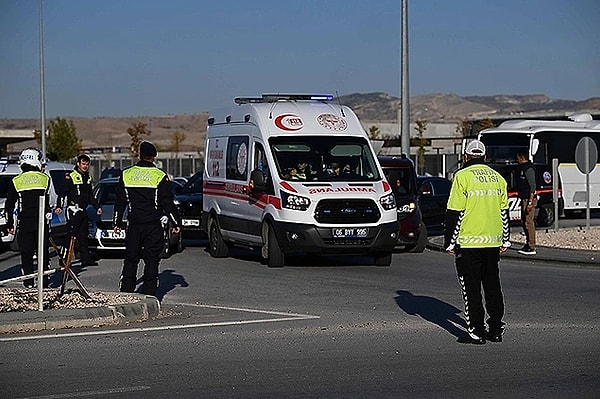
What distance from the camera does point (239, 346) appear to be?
10688mm

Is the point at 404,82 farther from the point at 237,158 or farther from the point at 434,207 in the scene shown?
the point at 237,158

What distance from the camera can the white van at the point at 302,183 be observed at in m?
18.5

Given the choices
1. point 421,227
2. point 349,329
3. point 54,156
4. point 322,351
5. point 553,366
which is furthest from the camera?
point 54,156

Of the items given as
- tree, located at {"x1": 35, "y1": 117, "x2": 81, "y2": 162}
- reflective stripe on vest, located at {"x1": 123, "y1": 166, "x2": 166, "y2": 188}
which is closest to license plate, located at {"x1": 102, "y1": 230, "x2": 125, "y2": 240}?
reflective stripe on vest, located at {"x1": 123, "y1": 166, "x2": 166, "y2": 188}

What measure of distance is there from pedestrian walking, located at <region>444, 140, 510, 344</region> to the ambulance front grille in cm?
776

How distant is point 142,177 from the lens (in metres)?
13.5

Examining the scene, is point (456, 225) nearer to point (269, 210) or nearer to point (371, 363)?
point (371, 363)

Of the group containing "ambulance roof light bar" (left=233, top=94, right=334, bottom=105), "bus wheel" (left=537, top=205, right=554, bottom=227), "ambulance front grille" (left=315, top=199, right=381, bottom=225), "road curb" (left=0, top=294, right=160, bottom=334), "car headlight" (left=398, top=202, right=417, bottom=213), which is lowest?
"bus wheel" (left=537, top=205, right=554, bottom=227)

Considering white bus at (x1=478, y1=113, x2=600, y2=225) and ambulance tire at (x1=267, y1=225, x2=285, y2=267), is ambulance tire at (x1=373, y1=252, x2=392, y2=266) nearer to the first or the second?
ambulance tire at (x1=267, y1=225, x2=285, y2=267)

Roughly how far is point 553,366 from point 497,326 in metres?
1.29

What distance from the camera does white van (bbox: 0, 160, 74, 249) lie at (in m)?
21.9

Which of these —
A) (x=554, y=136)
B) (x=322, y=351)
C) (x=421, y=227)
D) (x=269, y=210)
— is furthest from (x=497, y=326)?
(x=554, y=136)

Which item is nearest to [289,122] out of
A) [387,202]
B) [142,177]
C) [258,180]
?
[258,180]

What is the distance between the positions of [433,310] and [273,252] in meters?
6.15
